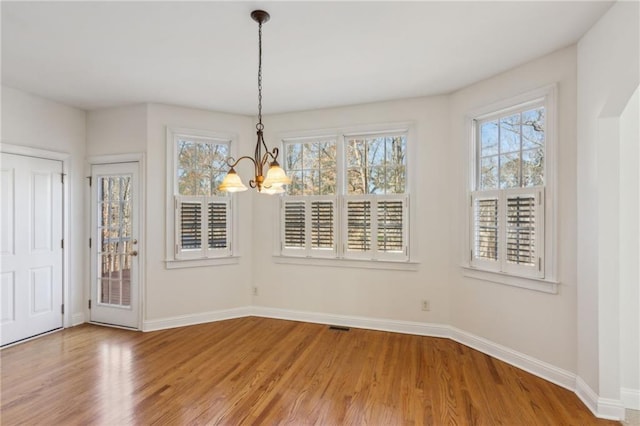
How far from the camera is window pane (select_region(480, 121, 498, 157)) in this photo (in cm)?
325

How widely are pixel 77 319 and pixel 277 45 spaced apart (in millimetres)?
4171

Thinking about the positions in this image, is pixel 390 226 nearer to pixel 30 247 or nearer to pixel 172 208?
pixel 172 208

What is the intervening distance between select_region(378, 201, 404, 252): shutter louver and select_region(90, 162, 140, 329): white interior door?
9.85ft

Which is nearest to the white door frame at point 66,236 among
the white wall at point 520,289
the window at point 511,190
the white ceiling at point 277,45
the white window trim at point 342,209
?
the white ceiling at point 277,45

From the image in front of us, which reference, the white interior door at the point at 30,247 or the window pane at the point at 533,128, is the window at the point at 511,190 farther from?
the white interior door at the point at 30,247

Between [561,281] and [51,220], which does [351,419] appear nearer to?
[561,281]

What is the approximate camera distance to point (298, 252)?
14.0 feet

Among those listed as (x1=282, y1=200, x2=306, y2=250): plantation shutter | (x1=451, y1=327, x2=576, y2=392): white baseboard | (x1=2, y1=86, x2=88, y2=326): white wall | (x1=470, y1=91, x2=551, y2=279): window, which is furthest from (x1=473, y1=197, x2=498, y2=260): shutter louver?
(x1=2, y1=86, x2=88, y2=326): white wall

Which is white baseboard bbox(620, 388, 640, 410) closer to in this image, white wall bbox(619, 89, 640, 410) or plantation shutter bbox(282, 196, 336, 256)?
white wall bbox(619, 89, 640, 410)

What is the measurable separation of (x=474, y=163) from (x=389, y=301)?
1845 mm

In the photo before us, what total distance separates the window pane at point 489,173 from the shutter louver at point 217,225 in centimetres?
314

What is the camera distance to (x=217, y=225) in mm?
4281

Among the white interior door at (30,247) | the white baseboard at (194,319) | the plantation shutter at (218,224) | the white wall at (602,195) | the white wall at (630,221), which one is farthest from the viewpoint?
the plantation shutter at (218,224)

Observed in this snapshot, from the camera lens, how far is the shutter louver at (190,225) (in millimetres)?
4094
